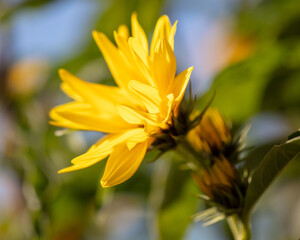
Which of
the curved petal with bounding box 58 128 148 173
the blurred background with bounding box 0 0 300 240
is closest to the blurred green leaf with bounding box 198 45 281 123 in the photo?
the blurred background with bounding box 0 0 300 240

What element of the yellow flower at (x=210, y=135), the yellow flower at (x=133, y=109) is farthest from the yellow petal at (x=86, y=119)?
the yellow flower at (x=210, y=135)

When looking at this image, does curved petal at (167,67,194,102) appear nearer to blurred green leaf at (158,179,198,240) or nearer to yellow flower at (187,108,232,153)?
yellow flower at (187,108,232,153)

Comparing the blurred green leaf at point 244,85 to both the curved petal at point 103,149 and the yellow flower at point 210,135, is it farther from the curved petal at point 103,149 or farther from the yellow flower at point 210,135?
the curved petal at point 103,149

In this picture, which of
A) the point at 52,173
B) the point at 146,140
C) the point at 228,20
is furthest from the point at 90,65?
the point at 146,140

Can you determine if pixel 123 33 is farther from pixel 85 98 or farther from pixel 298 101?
pixel 298 101

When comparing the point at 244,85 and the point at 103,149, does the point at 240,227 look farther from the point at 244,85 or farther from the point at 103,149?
the point at 244,85

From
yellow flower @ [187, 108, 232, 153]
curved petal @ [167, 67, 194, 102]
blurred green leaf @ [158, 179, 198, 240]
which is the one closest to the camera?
curved petal @ [167, 67, 194, 102]

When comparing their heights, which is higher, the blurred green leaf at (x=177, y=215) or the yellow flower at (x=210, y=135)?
the yellow flower at (x=210, y=135)

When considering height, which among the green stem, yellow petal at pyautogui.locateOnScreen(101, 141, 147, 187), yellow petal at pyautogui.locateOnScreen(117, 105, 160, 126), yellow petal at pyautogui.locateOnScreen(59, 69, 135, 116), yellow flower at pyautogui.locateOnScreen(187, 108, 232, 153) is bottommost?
the green stem

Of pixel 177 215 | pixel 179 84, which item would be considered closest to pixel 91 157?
pixel 179 84
